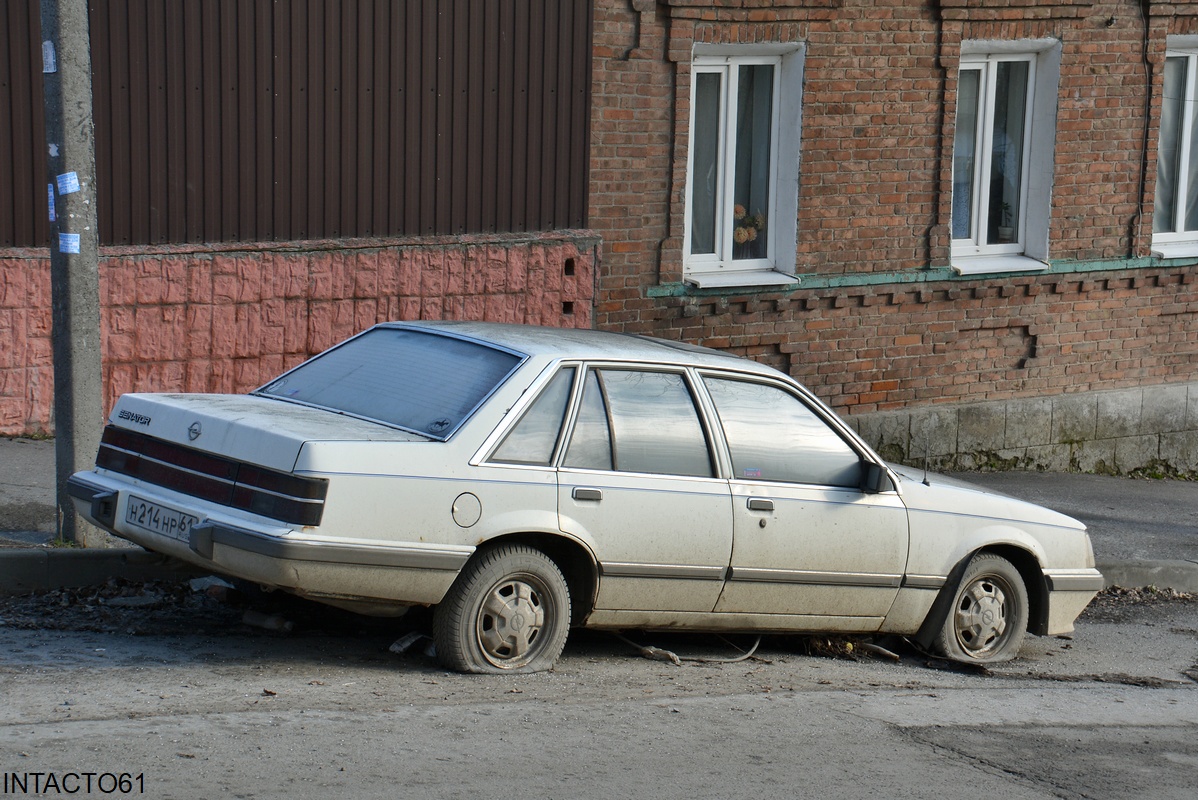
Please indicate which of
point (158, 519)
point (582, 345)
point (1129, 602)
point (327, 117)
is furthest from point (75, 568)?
point (1129, 602)

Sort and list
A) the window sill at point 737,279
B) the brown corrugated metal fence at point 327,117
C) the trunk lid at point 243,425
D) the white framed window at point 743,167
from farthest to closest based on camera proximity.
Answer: the white framed window at point 743,167
the window sill at point 737,279
the brown corrugated metal fence at point 327,117
the trunk lid at point 243,425

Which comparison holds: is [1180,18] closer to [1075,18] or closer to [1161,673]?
[1075,18]

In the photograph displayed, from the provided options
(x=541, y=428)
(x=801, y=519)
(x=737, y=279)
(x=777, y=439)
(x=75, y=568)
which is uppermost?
(x=737, y=279)

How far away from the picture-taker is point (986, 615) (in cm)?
716

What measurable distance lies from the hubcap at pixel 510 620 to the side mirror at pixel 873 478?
155 cm

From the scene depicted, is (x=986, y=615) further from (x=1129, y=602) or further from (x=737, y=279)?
(x=737, y=279)

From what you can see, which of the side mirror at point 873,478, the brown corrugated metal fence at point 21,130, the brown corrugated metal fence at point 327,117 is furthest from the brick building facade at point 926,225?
the side mirror at point 873,478

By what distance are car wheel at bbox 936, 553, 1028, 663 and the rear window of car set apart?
2.44 metres

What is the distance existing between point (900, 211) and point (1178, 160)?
334 centimetres

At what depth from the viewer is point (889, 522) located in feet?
22.0

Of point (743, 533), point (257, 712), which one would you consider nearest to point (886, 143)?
point (743, 533)

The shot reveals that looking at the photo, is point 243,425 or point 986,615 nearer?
point 243,425

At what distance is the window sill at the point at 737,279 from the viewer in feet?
38.4

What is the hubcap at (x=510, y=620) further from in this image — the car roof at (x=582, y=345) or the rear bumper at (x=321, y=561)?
the car roof at (x=582, y=345)
